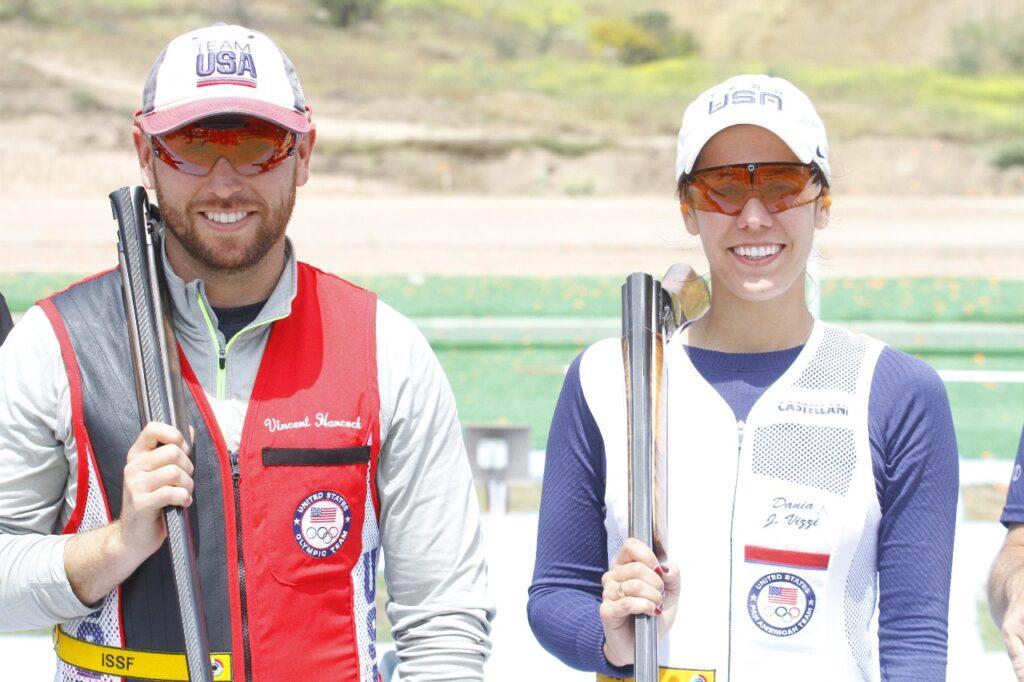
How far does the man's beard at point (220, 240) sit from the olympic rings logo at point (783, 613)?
0.94 m

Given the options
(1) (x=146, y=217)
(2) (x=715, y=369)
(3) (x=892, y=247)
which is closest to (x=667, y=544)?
(2) (x=715, y=369)

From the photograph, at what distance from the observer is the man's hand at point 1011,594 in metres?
2.23

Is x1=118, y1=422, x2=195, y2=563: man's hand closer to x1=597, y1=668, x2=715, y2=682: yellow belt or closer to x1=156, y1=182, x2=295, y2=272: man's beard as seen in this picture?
x1=156, y1=182, x2=295, y2=272: man's beard

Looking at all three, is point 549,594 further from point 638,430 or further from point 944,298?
point 944,298

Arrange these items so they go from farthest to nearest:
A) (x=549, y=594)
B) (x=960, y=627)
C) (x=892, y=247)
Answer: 1. (x=892, y=247)
2. (x=960, y=627)
3. (x=549, y=594)

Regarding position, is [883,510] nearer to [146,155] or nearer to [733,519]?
[733,519]

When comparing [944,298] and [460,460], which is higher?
[944,298]

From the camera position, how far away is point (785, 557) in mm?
2193

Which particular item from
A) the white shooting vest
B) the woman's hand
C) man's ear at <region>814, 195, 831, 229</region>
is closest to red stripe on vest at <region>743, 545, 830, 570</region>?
the white shooting vest

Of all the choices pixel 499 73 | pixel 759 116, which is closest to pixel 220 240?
pixel 759 116

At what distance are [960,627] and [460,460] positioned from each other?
2.23m

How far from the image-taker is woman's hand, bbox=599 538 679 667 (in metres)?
2.08

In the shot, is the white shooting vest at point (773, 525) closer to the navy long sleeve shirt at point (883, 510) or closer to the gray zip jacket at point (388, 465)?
the navy long sleeve shirt at point (883, 510)

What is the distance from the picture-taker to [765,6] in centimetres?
4091
